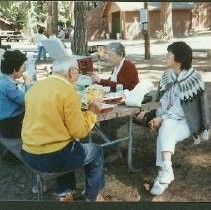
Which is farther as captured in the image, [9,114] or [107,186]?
[9,114]

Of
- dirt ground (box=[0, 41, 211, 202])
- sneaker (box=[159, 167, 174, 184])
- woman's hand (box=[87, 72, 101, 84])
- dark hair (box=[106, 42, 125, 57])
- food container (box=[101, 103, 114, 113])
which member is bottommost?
dirt ground (box=[0, 41, 211, 202])

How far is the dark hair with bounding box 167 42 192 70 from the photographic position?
11.0 feet

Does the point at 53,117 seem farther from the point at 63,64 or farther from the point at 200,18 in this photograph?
the point at 200,18

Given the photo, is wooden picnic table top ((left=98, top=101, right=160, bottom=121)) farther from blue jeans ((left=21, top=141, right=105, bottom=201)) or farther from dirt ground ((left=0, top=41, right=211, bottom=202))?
dirt ground ((left=0, top=41, right=211, bottom=202))

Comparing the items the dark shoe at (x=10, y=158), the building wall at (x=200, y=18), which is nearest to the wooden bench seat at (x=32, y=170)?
the dark shoe at (x=10, y=158)

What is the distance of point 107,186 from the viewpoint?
368 cm

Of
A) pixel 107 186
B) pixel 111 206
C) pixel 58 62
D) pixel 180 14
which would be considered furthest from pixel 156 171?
pixel 180 14

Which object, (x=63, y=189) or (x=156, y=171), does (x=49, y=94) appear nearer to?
(x=63, y=189)

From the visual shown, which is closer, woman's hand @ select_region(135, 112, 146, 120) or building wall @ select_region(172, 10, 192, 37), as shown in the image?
woman's hand @ select_region(135, 112, 146, 120)

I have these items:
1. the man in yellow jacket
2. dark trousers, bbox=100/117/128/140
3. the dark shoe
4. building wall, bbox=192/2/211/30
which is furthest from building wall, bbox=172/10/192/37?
the man in yellow jacket

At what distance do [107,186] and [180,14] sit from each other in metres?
29.4

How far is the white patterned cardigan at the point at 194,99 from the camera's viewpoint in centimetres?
339

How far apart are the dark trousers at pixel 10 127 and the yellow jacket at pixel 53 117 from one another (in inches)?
44.5

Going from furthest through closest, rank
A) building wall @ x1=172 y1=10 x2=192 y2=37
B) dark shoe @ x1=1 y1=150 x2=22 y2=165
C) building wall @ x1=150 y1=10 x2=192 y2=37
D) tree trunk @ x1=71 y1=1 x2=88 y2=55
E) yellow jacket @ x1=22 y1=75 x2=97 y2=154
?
building wall @ x1=172 y1=10 x2=192 y2=37
building wall @ x1=150 y1=10 x2=192 y2=37
tree trunk @ x1=71 y1=1 x2=88 y2=55
dark shoe @ x1=1 y1=150 x2=22 y2=165
yellow jacket @ x1=22 y1=75 x2=97 y2=154
